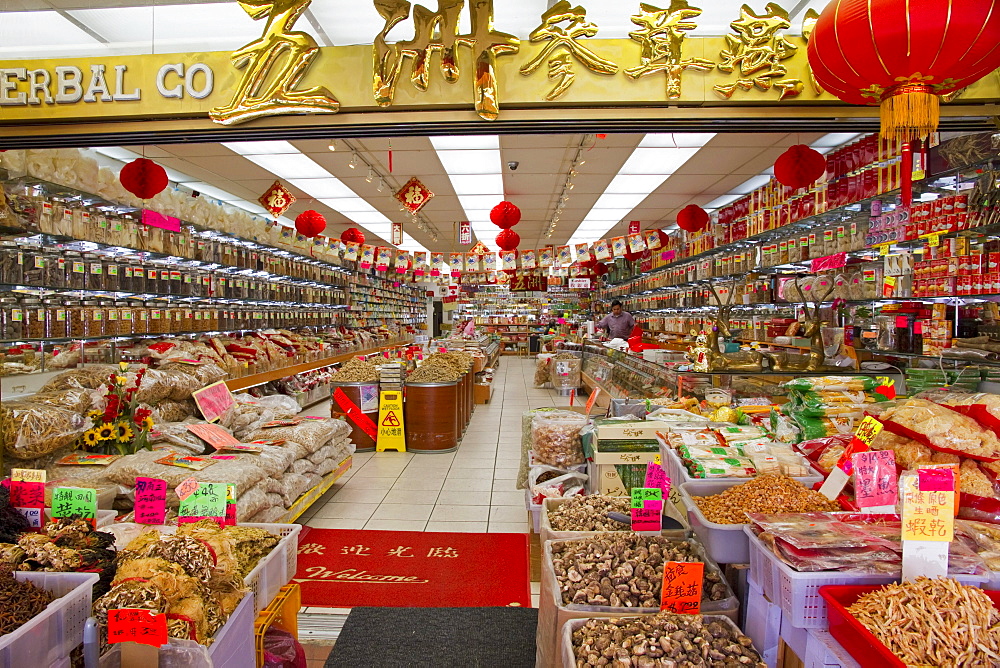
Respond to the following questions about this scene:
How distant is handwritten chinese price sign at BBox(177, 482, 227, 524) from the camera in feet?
6.30

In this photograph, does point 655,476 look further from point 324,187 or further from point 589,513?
point 324,187

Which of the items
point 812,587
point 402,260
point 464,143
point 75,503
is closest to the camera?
point 812,587

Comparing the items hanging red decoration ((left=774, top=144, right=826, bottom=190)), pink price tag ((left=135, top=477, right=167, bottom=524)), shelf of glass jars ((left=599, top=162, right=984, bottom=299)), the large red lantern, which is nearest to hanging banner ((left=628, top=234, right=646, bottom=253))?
shelf of glass jars ((left=599, top=162, right=984, bottom=299))

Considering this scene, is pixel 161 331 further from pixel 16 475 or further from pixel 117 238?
pixel 16 475

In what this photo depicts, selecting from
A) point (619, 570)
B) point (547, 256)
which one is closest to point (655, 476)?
point (619, 570)

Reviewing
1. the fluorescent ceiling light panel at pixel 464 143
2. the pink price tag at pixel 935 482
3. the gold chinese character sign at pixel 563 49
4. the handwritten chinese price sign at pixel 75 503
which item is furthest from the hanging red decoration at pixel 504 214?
the pink price tag at pixel 935 482

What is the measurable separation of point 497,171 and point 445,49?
4.62 m

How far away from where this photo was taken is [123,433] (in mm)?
3107

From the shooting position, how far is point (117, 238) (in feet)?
18.6

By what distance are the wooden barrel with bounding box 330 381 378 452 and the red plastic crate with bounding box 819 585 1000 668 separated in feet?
16.6

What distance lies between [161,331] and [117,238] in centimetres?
116

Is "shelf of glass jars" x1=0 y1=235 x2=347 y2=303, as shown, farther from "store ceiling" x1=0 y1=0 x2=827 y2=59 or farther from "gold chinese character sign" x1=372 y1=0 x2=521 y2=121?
"gold chinese character sign" x1=372 y1=0 x2=521 y2=121

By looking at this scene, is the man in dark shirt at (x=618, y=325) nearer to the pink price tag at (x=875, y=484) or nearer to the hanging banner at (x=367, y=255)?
the hanging banner at (x=367, y=255)

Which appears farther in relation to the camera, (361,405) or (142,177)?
(361,405)
